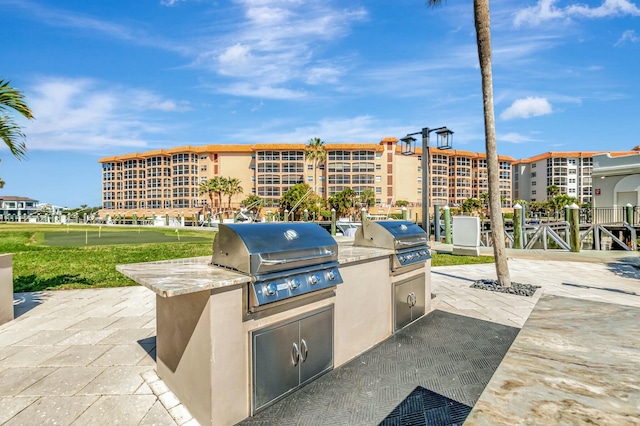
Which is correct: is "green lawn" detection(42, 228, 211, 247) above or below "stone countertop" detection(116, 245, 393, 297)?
below

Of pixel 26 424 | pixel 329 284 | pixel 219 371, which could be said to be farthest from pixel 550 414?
pixel 26 424

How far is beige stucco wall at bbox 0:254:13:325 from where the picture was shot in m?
4.87

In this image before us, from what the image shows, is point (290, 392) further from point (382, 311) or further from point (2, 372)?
point (2, 372)

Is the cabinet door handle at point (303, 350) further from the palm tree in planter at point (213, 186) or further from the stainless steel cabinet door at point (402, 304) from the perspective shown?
Answer: the palm tree in planter at point (213, 186)

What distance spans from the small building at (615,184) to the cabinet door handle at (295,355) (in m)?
27.0

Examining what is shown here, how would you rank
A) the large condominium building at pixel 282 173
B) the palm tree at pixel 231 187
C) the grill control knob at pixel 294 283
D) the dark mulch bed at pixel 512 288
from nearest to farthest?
the grill control knob at pixel 294 283, the dark mulch bed at pixel 512 288, the palm tree at pixel 231 187, the large condominium building at pixel 282 173

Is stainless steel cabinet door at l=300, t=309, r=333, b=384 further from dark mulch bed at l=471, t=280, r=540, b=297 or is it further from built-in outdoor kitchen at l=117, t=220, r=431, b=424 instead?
dark mulch bed at l=471, t=280, r=540, b=297

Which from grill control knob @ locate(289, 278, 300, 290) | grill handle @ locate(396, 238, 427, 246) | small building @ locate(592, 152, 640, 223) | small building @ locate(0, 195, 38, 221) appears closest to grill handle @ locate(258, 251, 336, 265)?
grill control knob @ locate(289, 278, 300, 290)

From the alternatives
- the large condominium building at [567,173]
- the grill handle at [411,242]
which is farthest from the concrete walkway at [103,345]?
the large condominium building at [567,173]

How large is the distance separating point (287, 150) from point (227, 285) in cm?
6581

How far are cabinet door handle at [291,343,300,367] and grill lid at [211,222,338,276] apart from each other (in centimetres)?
75

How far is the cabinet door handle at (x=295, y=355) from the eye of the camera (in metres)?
3.02

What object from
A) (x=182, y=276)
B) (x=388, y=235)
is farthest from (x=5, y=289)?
(x=388, y=235)

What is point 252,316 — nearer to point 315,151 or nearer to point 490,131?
point 490,131
